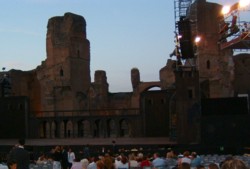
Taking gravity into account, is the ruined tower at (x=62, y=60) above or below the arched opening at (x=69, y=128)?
above

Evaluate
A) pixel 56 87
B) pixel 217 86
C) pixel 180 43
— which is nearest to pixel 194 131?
pixel 180 43

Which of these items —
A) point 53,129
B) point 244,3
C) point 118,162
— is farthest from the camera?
point 53,129

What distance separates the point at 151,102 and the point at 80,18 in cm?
1499

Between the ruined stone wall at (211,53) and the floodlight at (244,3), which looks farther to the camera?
the ruined stone wall at (211,53)

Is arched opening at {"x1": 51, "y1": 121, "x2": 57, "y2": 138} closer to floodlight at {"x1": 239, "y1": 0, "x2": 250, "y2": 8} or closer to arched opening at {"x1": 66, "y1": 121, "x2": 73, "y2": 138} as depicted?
arched opening at {"x1": 66, "y1": 121, "x2": 73, "y2": 138}

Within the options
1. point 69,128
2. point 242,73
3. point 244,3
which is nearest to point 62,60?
Result: point 69,128

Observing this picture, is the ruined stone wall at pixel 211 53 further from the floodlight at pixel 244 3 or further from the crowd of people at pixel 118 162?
the crowd of people at pixel 118 162

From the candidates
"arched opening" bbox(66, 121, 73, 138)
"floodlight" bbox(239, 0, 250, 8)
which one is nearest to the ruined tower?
"arched opening" bbox(66, 121, 73, 138)

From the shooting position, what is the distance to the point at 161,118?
3681 centimetres

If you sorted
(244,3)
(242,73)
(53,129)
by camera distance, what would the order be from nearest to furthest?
(244,3) < (53,129) < (242,73)

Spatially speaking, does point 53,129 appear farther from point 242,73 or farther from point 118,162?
point 118,162

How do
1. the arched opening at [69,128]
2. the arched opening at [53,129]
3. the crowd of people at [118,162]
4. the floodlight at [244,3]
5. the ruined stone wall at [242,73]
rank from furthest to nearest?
the ruined stone wall at [242,73], the arched opening at [69,128], the arched opening at [53,129], the floodlight at [244,3], the crowd of people at [118,162]

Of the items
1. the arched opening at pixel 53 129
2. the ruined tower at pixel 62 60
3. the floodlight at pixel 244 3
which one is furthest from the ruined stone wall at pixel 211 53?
the floodlight at pixel 244 3

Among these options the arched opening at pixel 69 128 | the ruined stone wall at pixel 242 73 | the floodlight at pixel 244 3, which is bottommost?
the arched opening at pixel 69 128
